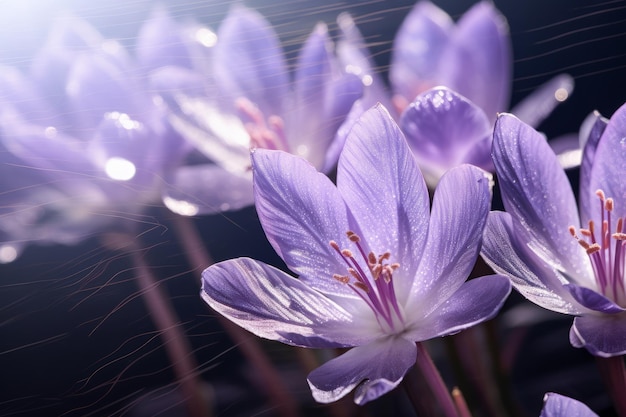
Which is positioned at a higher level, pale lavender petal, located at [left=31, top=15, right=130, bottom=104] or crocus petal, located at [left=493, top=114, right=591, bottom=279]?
pale lavender petal, located at [left=31, top=15, right=130, bottom=104]

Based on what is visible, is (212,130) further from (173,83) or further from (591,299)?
(591,299)

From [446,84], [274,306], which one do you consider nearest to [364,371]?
[274,306]

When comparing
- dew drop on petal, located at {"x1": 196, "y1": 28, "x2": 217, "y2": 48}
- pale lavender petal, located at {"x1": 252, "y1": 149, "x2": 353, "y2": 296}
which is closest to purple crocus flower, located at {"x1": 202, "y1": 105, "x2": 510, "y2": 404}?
pale lavender petal, located at {"x1": 252, "y1": 149, "x2": 353, "y2": 296}

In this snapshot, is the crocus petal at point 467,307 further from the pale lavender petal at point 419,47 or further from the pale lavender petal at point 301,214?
the pale lavender petal at point 419,47

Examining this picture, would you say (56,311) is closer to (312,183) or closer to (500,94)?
(312,183)

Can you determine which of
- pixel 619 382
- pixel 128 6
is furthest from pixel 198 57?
pixel 619 382

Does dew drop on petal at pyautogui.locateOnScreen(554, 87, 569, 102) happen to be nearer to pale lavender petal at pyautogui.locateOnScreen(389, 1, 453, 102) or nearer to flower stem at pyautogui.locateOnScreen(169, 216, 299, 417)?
pale lavender petal at pyautogui.locateOnScreen(389, 1, 453, 102)
